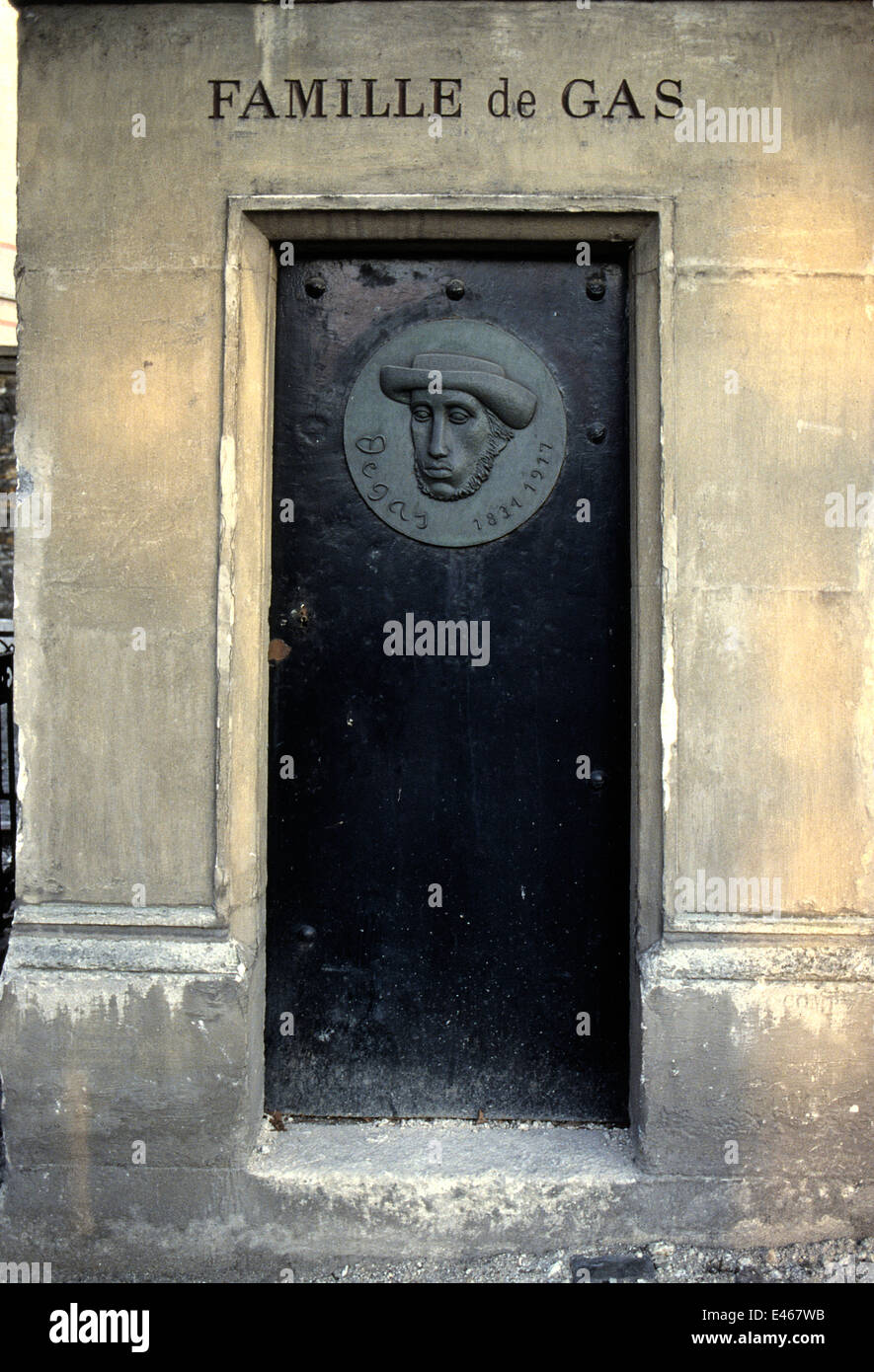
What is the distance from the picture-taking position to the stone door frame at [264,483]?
2.96 meters

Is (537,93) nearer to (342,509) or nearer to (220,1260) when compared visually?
(342,509)

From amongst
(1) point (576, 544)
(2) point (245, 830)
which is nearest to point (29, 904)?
(2) point (245, 830)

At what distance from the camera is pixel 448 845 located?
10.6 ft

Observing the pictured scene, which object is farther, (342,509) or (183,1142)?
(342,509)

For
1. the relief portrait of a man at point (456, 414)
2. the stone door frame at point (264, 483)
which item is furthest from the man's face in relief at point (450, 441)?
the stone door frame at point (264, 483)

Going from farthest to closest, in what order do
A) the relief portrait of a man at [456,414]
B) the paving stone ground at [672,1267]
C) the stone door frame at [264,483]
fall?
1. the relief portrait of a man at [456,414]
2. the stone door frame at [264,483]
3. the paving stone ground at [672,1267]

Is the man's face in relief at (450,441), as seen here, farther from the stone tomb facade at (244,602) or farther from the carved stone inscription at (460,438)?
the stone tomb facade at (244,602)

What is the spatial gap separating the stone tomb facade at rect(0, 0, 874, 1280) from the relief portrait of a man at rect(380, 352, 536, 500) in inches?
16.2

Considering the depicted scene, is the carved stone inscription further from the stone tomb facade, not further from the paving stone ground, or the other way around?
the paving stone ground

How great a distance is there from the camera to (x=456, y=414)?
124 inches

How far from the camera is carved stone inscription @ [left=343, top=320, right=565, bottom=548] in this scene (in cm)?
316

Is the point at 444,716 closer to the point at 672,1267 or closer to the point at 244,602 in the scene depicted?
the point at 244,602

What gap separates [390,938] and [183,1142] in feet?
2.78

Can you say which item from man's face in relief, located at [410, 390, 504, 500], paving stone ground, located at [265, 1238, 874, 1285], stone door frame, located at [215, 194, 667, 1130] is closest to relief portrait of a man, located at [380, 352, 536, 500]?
man's face in relief, located at [410, 390, 504, 500]
